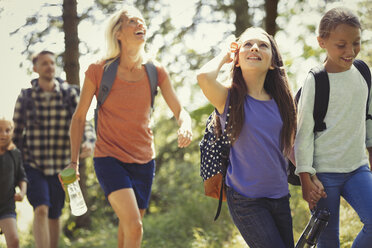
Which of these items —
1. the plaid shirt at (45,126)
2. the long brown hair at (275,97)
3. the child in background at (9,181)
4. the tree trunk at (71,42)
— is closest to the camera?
the long brown hair at (275,97)

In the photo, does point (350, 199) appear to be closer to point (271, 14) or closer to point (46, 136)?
point (46, 136)

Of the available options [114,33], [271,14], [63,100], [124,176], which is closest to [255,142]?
[124,176]

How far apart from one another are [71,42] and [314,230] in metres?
6.61

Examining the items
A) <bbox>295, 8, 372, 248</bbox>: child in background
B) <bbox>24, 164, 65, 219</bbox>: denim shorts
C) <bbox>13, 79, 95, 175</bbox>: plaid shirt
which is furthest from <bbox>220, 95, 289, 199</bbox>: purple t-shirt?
<bbox>24, 164, 65, 219</bbox>: denim shorts

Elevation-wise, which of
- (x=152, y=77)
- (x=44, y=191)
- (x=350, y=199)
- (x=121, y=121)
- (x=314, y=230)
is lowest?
(x=44, y=191)

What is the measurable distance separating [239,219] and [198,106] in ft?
20.4

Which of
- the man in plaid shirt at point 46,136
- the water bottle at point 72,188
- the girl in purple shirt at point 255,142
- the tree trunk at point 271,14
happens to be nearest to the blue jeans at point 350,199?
the girl in purple shirt at point 255,142

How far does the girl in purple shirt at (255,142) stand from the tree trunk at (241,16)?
6145mm

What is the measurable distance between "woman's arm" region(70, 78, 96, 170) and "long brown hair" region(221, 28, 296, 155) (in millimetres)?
1378

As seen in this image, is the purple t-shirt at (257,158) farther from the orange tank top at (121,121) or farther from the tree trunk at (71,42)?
the tree trunk at (71,42)

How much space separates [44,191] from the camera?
563 cm

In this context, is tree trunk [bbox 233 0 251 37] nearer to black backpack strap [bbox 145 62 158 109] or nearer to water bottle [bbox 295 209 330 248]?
black backpack strap [bbox 145 62 158 109]

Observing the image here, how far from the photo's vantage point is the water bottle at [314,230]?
320cm

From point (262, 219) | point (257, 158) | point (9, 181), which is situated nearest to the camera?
point (262, 219)
